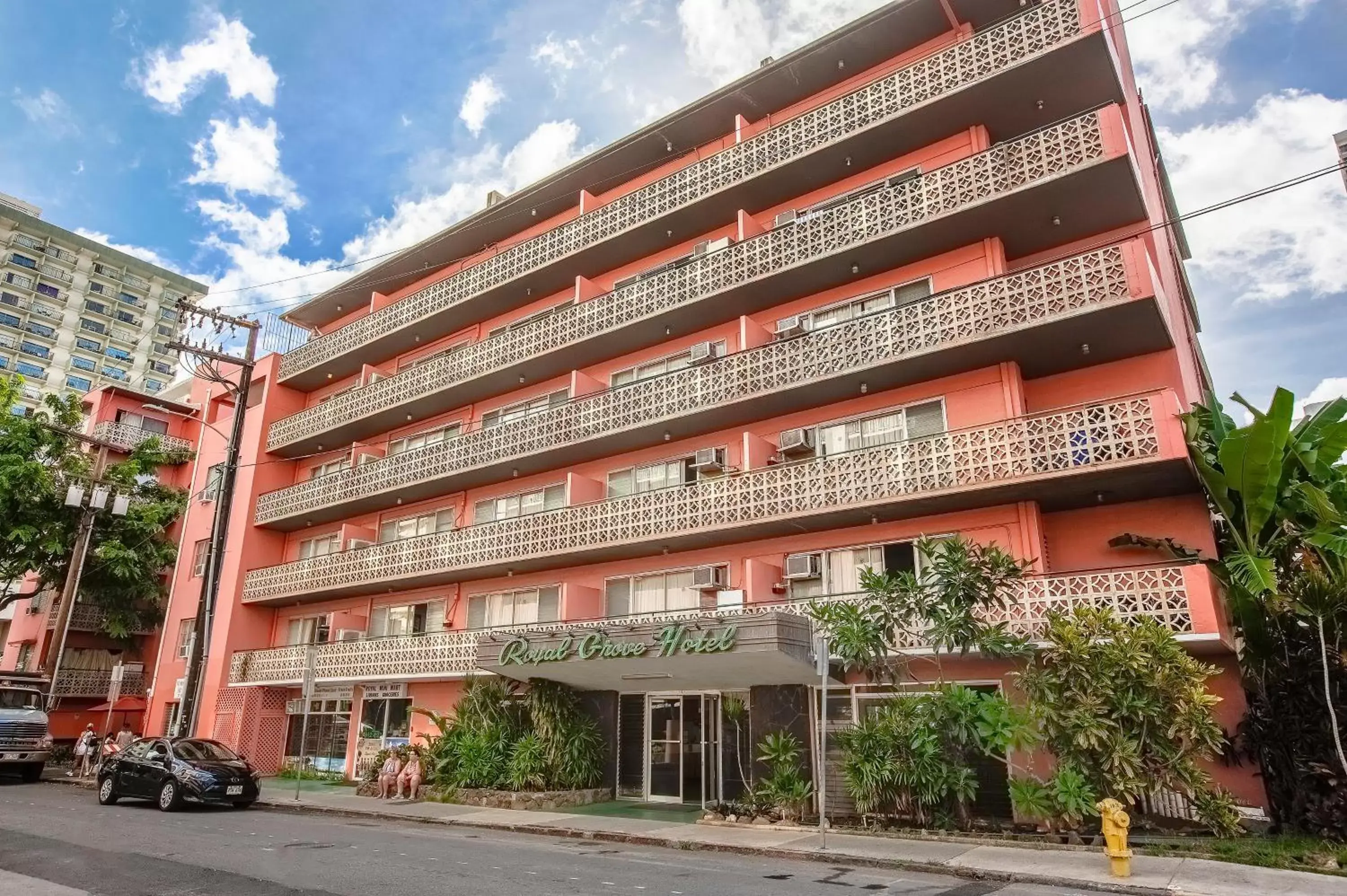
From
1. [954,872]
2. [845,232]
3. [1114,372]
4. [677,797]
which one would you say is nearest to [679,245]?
[845,232]

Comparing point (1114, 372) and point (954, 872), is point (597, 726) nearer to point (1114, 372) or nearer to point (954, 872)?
point (954, 872)

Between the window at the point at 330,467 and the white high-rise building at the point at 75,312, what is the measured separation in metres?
52.7

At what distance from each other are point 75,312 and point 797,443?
8978 centimetres

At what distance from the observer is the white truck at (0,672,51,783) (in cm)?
2425

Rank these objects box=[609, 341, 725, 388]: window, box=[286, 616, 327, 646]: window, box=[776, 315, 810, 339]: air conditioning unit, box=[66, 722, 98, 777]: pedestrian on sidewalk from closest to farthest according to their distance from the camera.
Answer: box=[776, 315, 810, 339]: air conditioning unit → box=[609, 341, 725, 388]: window → box=[66, 722, 98, 777]: pedestrian on sidewalk → box=[286, 616, 327, 646]: window

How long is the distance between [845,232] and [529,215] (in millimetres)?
12357

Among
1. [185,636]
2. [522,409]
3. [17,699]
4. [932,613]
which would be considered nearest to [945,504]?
[932,613]

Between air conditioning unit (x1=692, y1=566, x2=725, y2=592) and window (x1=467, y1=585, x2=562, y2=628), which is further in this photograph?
window (x1=467, y1=585, x2=562, y2=628)

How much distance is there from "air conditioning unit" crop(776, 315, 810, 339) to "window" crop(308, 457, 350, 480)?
55.2 ft

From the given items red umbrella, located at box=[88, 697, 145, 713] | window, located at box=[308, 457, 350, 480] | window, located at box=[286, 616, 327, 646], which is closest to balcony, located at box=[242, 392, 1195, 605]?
window, located at box=[286, 616, 327, 646]

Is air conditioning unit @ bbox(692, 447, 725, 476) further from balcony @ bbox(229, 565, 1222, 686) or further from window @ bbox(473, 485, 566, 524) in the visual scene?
window @ bbox(473, 485, 566, 524)

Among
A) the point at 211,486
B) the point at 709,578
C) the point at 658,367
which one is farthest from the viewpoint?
the point at 211,486

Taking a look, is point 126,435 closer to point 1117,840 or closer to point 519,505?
point 519,505

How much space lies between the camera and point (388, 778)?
20344mm
